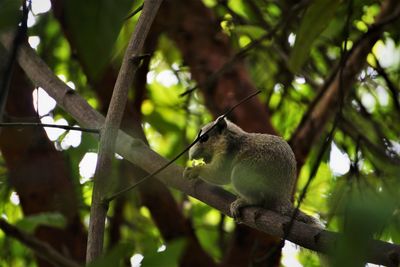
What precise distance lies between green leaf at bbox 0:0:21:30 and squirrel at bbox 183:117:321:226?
5.75 ft

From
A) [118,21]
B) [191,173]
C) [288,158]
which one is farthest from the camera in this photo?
[288,158]

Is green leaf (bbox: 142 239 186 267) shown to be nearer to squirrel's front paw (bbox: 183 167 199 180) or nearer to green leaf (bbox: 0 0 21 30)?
green leaf (bbox: 0 0 21 30)

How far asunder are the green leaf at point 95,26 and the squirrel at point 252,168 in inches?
70.9

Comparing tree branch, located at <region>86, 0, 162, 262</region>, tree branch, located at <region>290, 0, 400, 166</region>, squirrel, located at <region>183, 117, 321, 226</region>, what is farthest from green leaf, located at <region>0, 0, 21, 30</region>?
tree branch, located at <region>290, 0, 400, 166</region>

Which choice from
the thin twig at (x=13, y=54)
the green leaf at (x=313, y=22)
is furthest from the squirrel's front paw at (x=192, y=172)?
the thin twig at (x=13, y=54)

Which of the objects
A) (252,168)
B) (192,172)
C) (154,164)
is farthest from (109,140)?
(252,168)

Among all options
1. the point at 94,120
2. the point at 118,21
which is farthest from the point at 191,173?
the point at 118,21

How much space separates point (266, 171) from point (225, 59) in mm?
1850

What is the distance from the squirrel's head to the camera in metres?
3.20

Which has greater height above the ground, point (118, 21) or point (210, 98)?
point (210, 98)

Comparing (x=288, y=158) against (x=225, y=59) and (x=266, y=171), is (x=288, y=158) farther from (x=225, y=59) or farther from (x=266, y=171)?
(x=225, y=59)

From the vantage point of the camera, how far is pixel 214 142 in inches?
129

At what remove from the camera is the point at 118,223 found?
4.09 metres

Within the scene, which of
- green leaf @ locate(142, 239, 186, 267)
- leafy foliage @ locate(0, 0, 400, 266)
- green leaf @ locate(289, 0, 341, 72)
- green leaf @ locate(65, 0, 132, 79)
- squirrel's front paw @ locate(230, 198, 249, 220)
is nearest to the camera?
green leaf @ locate(65, 0, 132, 79)
